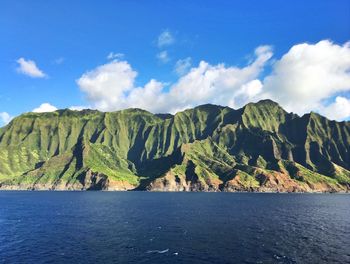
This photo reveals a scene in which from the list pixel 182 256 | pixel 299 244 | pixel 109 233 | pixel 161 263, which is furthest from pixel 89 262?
pixel 299 244

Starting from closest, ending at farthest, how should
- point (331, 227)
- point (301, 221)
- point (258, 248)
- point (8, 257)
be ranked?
point (8, 257), point (258, 248), point (331, 227), point (301, 221)

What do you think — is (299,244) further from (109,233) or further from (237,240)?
(109,233)

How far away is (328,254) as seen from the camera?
108 m

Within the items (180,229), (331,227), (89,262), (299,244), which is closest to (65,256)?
(89,262)

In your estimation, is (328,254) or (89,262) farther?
(328,254)

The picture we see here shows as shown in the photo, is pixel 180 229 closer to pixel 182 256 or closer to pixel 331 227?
pixel 182 256

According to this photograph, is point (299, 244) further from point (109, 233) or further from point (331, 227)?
point (109, 233)

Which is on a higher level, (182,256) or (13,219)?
(13,219)

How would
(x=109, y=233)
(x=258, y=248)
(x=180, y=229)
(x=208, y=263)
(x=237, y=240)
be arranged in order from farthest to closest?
1. (x=180, y=229)
2. (x=109, y=233)
3. (x=237, y=240)
4. (x=258, y=248)
5. (x=208, y=263)

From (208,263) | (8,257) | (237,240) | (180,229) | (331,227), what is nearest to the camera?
(208,263)

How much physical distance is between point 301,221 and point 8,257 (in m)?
131

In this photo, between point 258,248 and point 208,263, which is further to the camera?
point 258,248

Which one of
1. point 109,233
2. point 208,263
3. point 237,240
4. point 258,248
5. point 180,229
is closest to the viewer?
point 208,263

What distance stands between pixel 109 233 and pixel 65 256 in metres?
36.2
